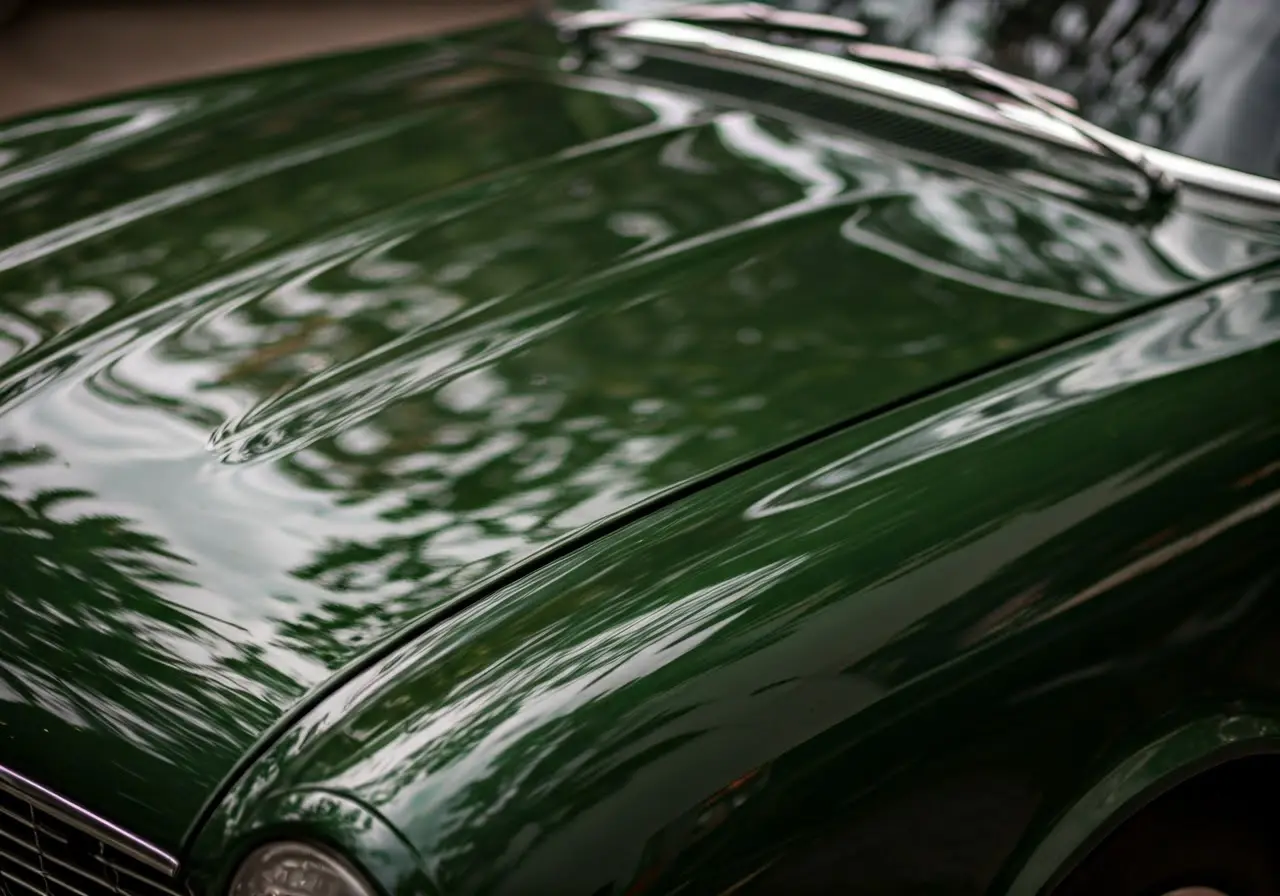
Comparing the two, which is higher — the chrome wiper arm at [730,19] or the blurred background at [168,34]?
the chrome wiper arm at [730,19]

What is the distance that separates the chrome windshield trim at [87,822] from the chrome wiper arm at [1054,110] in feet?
5.52

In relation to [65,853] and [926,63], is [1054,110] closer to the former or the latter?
[926,63]

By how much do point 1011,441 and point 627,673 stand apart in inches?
23.1

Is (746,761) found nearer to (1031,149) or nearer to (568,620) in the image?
(568,620)

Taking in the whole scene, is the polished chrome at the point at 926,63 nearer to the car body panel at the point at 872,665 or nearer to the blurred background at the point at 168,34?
the car body panel at the point at 872,665

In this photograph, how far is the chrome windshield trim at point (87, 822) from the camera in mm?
1567

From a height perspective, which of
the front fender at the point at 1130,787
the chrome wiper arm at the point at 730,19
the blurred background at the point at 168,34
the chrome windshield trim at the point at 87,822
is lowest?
the front fender at the point at 1130,787

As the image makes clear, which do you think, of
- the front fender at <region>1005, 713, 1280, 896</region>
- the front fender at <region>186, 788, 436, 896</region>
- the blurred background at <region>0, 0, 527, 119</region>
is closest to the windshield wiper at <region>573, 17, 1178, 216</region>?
the front fender at <region>1005, 713, 1280, 896</region>

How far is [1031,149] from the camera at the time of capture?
263 cm

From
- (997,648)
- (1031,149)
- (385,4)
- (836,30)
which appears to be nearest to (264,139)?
(836,30)

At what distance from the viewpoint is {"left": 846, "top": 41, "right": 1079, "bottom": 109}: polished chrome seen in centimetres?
267

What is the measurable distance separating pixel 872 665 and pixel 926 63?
1.47m

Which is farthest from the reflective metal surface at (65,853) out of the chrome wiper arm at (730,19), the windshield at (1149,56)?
the chrome wiper arm at (730,19)

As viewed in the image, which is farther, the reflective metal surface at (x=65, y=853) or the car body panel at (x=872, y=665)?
the reflective metal surface at (x=65, y=853)
